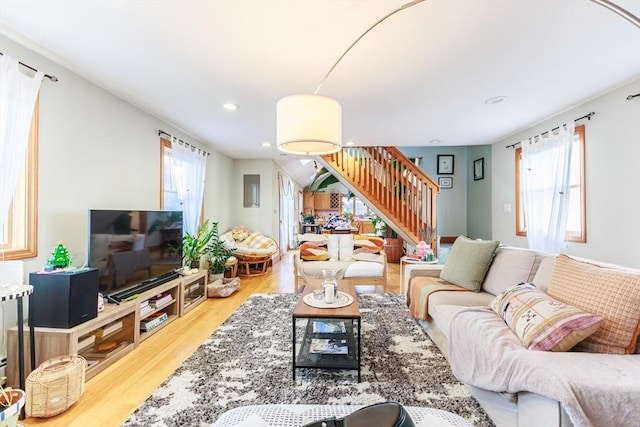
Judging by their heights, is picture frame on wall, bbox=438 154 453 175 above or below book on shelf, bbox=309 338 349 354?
above

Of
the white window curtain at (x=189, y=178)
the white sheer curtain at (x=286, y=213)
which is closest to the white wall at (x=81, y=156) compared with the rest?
the white window curtain at (x=189, y=178)

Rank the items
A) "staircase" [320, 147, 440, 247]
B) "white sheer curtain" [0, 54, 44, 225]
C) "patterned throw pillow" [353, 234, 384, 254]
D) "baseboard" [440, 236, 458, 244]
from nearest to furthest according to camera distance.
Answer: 1. "white sheer curtain" [0, 54, 44, 225]
2. "patterned throw pillow" [353, 234, 384, 254]
3. "staircase" [320, 147, 440, 247]
4. "baseboard" [440, 236, 458, 244]

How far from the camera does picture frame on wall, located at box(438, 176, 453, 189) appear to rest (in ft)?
20.4

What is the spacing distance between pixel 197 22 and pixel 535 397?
8.73 ft

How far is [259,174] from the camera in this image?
634 centimetres

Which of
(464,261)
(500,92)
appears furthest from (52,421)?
(500,92)

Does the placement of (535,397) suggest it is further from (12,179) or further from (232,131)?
(232,131)

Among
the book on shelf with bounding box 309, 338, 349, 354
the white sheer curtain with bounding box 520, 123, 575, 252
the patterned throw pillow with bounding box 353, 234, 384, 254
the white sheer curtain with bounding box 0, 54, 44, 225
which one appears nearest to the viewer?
the white sheer curtain with bounding box 0, 54, 44, 225

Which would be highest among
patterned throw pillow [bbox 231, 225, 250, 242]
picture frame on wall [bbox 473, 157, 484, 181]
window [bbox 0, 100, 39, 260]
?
picture frame on wall [bbox 473, 157, 484, 181]

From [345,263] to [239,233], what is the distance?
259 cm

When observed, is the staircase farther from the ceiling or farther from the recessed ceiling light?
the recessed ceiling light

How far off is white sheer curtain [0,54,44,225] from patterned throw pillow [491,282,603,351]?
3227 mm

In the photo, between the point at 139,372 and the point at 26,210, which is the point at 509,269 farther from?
the point at 26,210

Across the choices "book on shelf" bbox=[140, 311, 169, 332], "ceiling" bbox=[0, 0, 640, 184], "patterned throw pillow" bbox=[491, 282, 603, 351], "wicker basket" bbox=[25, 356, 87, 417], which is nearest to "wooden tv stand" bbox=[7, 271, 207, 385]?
"book on shelf" bbox=[140, 311, 169, 332]
